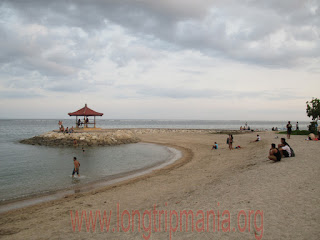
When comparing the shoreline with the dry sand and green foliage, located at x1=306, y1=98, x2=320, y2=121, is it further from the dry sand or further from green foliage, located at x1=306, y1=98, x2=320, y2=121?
green foliage, located at x1=306, y1=98, x2=320, y2=121

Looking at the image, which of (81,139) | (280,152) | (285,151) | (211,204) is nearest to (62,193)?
(211,204)

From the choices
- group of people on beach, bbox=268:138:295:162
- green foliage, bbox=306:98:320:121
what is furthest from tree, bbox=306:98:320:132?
group of people on beach, bbox=268:138:295:162

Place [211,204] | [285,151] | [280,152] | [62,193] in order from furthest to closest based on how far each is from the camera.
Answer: [285,151] < [280,152] < [62,193] < [211,204]

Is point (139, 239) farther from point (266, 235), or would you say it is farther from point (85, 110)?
point (85, 110)

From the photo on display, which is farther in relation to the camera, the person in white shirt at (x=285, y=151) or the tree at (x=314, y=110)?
the tree at (x=314, y=110)

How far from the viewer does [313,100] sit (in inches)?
1334

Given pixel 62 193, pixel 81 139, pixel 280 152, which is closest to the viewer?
pixel 62 193

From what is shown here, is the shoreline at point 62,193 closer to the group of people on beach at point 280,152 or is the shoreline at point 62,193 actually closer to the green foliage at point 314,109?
the group of people on beach at point 280,152

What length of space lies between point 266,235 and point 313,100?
Answer: 3723cm

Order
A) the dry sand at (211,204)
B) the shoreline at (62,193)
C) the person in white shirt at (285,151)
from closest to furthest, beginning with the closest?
1. the dry sand at (211,204)
2. the shoreline at (62,193)
3. the person in white shirt at (285,151)

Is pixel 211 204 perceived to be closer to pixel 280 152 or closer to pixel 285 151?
pixel 280 152

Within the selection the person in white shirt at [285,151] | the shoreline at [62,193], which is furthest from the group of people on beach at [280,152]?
the shoreline at [62,193]

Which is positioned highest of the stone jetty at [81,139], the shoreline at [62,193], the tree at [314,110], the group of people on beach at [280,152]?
the tree at [314,110]

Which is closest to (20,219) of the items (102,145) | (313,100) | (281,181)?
(281,181)
